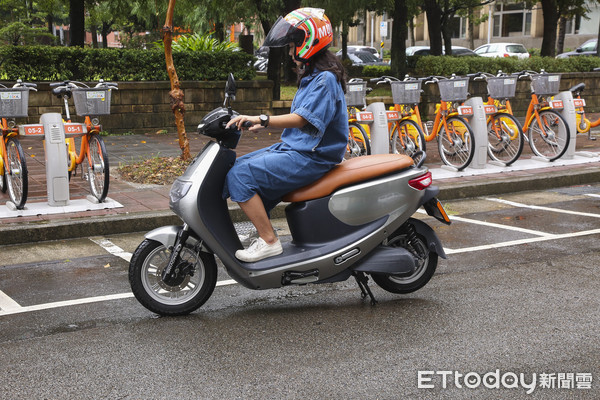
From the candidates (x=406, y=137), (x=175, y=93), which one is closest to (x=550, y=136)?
(x=406, y=137)

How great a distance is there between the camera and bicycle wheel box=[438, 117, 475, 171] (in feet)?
32.1

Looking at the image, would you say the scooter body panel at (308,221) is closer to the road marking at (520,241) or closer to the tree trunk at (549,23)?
the road marking at (520,241)

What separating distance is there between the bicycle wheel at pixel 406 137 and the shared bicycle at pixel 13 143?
484 centimetres

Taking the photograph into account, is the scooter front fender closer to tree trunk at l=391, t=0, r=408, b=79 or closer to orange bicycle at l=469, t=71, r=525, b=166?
orange bicycle at l=469, t=71, r=525, b=166

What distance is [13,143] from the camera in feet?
24.9

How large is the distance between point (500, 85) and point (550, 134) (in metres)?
1.17

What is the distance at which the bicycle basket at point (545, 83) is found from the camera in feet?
34.9

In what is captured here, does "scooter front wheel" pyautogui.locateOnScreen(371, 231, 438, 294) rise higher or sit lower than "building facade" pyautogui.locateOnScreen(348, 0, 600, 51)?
lower

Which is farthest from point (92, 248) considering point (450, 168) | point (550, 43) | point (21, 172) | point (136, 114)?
point (550, 43)

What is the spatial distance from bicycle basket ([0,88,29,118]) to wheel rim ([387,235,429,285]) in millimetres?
4503

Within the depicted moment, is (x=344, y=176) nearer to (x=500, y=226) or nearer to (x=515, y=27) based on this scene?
(x=500, y=226)

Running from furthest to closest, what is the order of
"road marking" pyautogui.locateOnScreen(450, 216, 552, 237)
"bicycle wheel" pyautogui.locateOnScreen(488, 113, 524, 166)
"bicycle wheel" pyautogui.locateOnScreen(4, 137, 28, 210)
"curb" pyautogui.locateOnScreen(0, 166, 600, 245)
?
1. "bicycle wheel" pyautogui.locateOnScreen(488, 113, 524, 166)
2. "bicycle wheel" pyautogui.locateOnScreen(4, 137, 28, 210)
3. "road marking" pyautogui.locateOnScreen(450, 216, 552, 237)
4. "curb" pyautogui.locateOnScreen(0, 166, 600, 245)

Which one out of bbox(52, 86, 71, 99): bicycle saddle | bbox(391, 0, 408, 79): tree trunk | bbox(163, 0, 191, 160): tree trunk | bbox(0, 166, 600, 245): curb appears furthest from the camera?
bbox(391, 0, 408, 79): tree trunk

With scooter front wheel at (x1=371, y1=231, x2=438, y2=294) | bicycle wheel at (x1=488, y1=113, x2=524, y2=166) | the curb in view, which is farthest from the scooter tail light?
bicycle wheel at (x1=488, y1=113, x2=524, y2=166)
